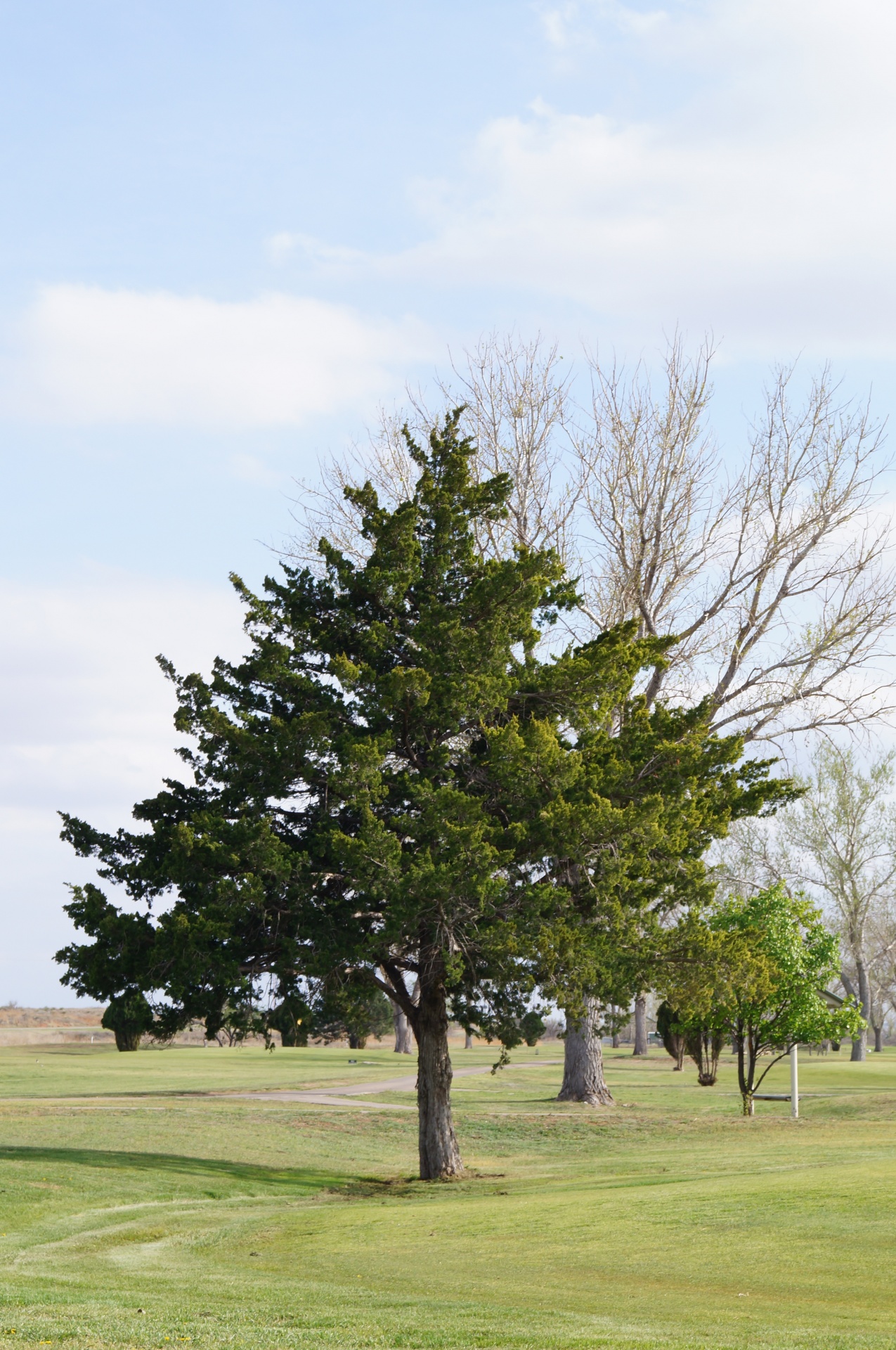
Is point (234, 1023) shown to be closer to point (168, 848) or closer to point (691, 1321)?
point (168, 848)

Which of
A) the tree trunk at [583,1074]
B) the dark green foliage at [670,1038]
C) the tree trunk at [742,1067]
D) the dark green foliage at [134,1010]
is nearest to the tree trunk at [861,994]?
the dark green foliage at [670,1038]

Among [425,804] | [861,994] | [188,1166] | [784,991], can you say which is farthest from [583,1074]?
[861,994]

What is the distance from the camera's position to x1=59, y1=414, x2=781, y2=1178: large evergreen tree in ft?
64.3

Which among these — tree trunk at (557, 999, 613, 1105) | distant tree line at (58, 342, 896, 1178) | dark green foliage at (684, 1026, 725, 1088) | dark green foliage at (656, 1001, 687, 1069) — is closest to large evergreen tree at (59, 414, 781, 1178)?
distant tree line at (58, 342, 896, 1178)

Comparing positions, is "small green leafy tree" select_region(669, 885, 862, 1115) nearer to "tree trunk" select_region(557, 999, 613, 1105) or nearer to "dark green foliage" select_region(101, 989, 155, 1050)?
"tree trunk" select_region(557, 999, 613, 1105)

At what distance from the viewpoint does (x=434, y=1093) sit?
2238cm

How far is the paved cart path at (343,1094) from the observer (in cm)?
3538

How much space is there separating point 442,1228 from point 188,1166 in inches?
325

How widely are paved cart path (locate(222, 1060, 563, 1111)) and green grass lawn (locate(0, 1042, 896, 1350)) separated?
130cm

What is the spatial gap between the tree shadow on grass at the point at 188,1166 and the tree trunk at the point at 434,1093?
1.75 metres

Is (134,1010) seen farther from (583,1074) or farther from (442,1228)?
(583,1074)

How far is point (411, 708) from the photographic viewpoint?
21.0m

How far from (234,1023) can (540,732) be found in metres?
6.92

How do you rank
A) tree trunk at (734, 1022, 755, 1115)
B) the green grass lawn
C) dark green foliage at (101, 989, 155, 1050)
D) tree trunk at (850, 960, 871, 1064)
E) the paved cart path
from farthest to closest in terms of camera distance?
tree trunk at (850, 960, 871, 1064) < the paved cart path < tree trunk at (734, 1022, 755, 1115) < dark green foliage at (101, 989, 155, 1050) < the green grass lawn
